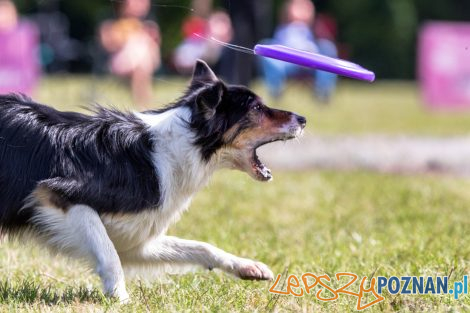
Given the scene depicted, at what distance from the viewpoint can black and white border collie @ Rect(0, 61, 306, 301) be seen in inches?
167

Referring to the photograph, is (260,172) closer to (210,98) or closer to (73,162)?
(210,98)

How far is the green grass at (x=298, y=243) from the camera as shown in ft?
13.5

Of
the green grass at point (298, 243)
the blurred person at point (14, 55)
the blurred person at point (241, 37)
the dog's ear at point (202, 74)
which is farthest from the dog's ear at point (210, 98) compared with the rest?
the blurred person at point (14, 55)

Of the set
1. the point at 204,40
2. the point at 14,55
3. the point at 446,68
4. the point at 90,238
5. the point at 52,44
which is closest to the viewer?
the point at 90,238

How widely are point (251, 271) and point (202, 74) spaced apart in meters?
1.06

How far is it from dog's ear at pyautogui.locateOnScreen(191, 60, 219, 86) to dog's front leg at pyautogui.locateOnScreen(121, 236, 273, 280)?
0.84 metres

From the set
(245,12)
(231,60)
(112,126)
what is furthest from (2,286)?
(245,12)

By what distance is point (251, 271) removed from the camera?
4523mm

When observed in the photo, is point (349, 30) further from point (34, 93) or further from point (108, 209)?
point (108, 209)

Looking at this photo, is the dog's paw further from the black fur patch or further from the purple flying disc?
the purple flying disc

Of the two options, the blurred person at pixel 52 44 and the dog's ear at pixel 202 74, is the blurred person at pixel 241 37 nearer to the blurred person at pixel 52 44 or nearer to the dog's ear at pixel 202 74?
the dog's ear at pixel 202 74

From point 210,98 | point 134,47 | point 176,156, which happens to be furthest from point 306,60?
point 134,47

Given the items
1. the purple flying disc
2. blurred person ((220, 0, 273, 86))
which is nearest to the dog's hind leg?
the purple flying disc

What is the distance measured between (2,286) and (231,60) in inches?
325
